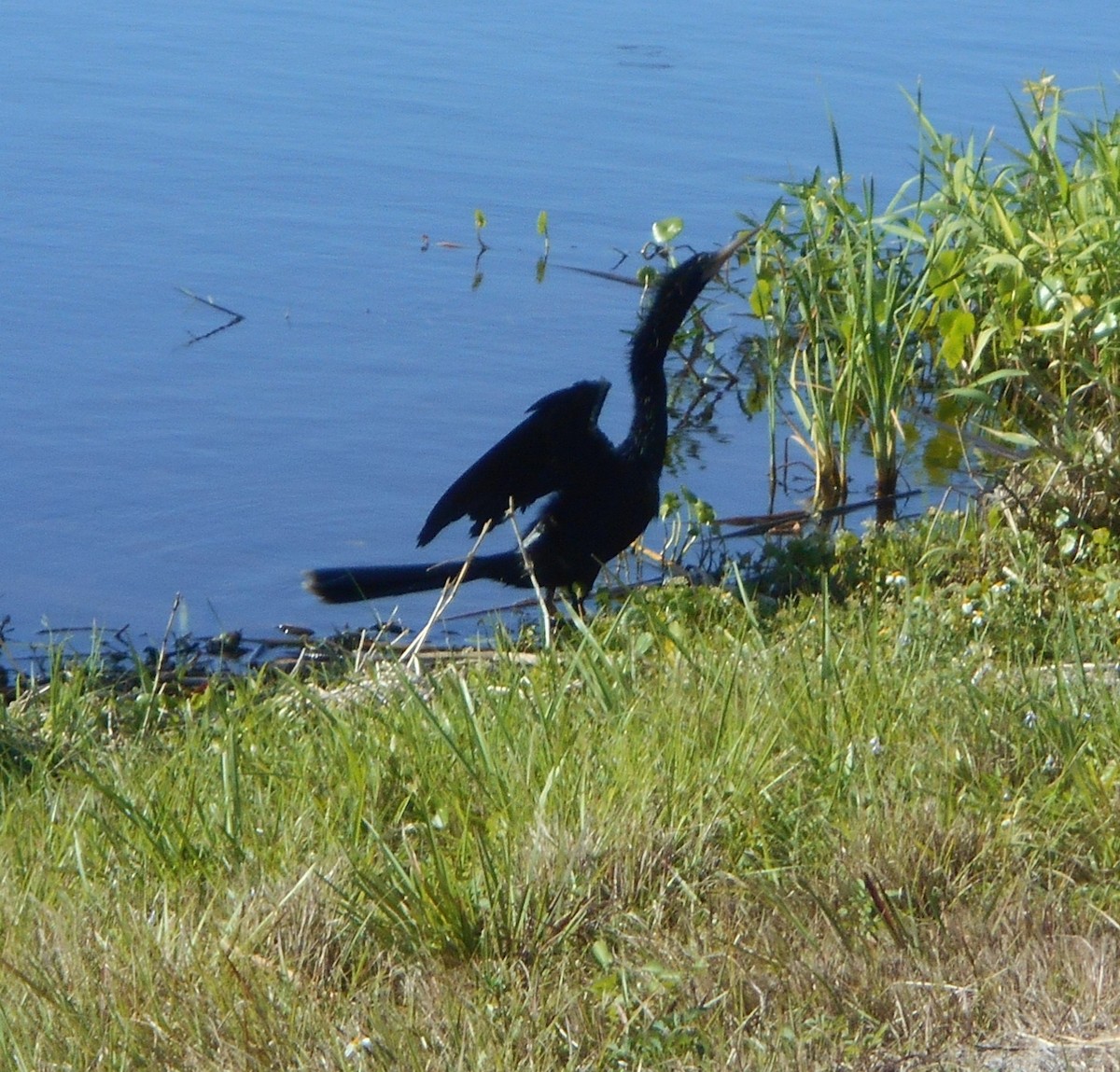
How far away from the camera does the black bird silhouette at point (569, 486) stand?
4.79 meters

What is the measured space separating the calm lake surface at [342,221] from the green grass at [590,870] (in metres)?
2.08

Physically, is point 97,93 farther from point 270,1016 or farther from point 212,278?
point 270,1016

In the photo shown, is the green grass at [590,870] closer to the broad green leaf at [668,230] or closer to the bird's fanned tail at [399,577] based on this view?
the bird's fanned tail at [399,577]

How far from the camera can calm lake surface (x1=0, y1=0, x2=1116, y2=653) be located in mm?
5926

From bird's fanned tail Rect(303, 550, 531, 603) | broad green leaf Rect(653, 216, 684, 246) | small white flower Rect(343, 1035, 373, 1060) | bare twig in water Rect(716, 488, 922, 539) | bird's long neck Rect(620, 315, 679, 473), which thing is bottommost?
bird's fanned tail Rect(303, 550, 531, 603)

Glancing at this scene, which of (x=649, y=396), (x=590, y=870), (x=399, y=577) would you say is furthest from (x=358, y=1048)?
(x=649, y=396)

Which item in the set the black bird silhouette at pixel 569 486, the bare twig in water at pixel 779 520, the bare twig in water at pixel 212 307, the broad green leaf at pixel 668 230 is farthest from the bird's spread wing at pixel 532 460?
the bare twig in water at pixel 212 307

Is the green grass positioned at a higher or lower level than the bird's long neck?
lower

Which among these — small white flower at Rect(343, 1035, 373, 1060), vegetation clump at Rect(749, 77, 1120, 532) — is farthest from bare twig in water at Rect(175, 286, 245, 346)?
small white flower at Rect(343, 1035, 373, 1060)

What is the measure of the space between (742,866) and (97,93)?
30.4 ft

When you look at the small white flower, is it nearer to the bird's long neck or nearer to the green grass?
the green grass

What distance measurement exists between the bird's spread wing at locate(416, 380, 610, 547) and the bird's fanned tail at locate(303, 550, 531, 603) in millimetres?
172

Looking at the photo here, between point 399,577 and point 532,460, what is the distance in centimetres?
53

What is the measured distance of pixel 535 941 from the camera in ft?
7.66
